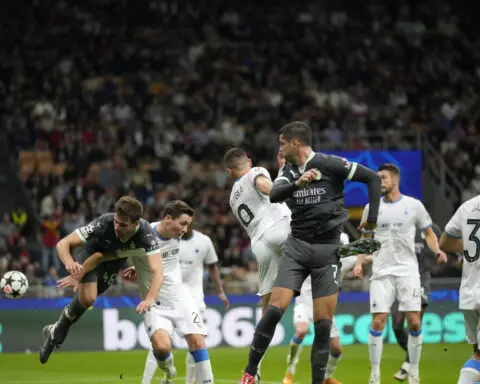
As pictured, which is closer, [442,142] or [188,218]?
[188,218]

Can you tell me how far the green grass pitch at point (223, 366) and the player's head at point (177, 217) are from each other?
367 cm

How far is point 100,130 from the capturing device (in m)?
27.1

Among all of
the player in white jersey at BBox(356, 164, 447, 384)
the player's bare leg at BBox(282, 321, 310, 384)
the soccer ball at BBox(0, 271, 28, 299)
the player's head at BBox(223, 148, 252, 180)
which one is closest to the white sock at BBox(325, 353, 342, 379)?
the player's bare leg at BBox(282, 321, 310, 384)

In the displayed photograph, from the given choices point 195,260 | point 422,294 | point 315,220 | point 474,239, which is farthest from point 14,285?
point 474,239

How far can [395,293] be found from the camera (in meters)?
13.8

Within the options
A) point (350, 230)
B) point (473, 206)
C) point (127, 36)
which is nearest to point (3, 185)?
point (127, 36)

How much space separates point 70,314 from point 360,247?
143 inches

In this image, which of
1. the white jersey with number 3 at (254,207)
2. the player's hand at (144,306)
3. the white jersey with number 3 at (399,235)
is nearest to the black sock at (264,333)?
the player's hand at (144,306)

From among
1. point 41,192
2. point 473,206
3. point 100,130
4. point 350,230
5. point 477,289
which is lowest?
point 477,289

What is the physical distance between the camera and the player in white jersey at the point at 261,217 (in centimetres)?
1152

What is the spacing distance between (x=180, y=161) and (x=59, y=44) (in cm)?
623

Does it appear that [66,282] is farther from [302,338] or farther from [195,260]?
[302,338]

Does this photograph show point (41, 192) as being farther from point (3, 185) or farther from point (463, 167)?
point (463, 167)

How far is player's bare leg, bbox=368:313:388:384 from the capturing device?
12727 mm
